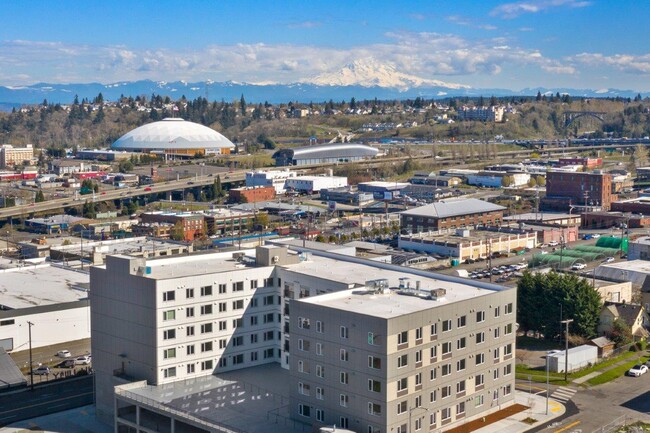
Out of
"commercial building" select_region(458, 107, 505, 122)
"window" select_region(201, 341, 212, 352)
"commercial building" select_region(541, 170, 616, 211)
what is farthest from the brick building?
"commercial building" select_region(458, 107, 505, 122)

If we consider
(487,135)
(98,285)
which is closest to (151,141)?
(487,135)

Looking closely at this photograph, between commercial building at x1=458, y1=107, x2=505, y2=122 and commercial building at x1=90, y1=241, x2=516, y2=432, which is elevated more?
commercial building at x1=458, y1=107, x2=505, y2=122

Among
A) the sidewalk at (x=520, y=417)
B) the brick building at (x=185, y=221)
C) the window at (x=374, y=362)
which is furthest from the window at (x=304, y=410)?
the brick building at (x=185, y=221)

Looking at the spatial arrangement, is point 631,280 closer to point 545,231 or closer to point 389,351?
point 545,231

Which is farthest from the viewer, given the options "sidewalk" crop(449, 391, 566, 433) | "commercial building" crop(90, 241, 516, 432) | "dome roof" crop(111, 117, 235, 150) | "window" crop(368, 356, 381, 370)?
"dome roof" crop(111, 117, 235, 150)

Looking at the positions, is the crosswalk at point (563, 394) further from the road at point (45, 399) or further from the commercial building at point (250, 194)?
the commercial building at point (250, 194)

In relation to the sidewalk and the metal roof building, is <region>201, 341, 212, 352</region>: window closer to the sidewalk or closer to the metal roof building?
the sidewalk

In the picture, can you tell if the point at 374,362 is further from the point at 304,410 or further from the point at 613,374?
the point at 613,374
